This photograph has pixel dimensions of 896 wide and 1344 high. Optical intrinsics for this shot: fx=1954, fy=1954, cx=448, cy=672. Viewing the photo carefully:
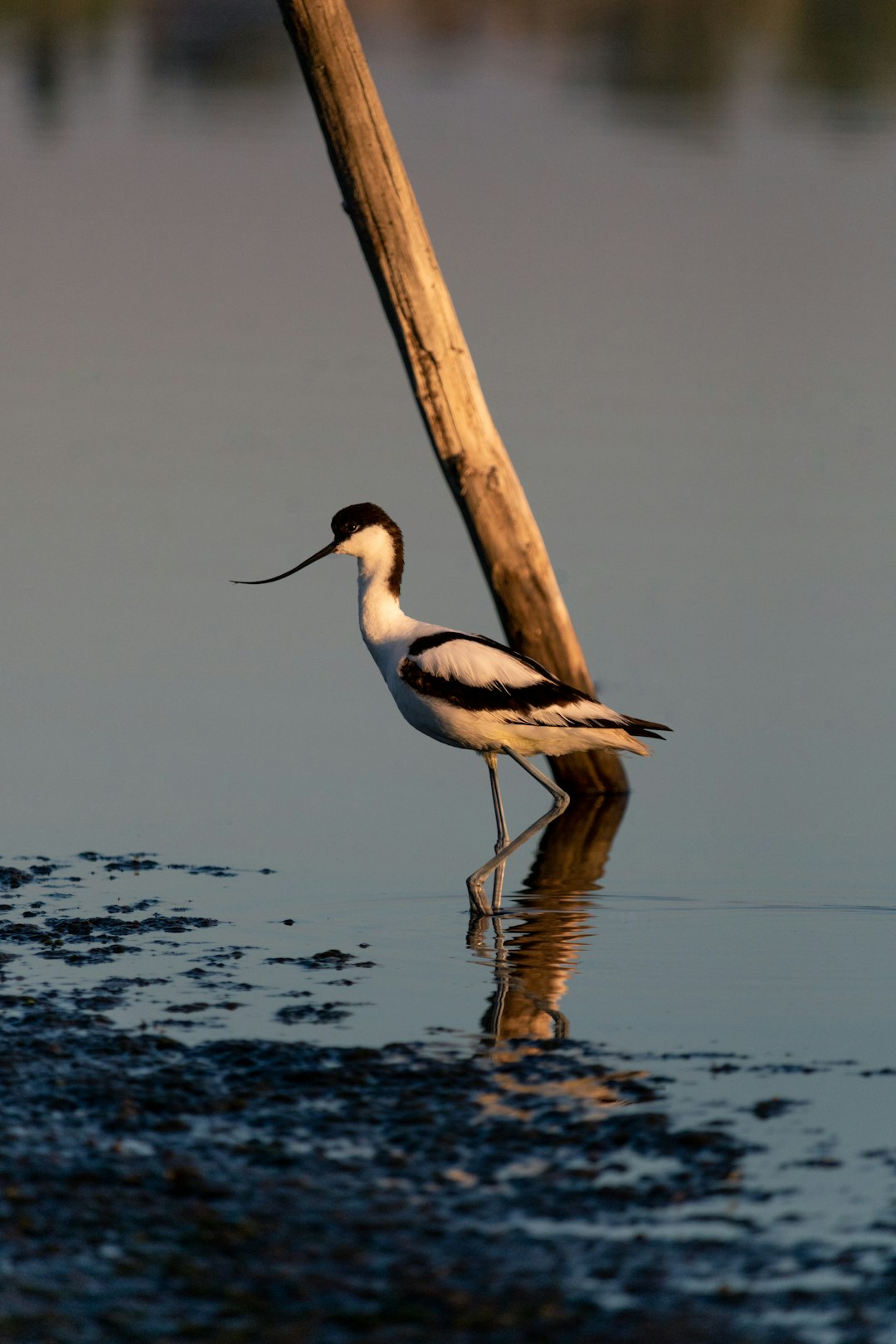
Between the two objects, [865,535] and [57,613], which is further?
[865,535]

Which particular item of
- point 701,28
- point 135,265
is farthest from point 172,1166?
point 701,28

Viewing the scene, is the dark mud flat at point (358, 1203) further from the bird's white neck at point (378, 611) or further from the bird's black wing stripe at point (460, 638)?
the bird's white neck at point (378, 611)

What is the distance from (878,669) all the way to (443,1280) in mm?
7624

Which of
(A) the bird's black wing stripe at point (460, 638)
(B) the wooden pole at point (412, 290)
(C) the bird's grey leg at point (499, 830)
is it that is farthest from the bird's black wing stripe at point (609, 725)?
(B) the wooden pole at point (412, 290)

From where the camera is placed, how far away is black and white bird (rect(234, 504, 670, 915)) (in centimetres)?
794

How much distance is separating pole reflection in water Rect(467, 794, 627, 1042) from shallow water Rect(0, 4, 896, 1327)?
28 millimetres

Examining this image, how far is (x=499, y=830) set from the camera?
8281 mm

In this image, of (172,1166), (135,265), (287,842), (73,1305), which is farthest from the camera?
(135,265)

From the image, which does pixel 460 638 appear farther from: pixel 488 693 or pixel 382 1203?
pixel 382 1203

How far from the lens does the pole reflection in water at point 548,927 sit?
Answer: 21.1 feet

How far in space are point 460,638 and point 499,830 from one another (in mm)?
846

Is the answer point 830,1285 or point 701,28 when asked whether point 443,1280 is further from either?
point 701,28

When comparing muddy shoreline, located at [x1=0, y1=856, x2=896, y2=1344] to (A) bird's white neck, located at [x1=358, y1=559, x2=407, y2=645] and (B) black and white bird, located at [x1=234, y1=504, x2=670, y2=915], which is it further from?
(A) bird's white neck, located at [x1=358, y1=559, x2=407, y2=645]

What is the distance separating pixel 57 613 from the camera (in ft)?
39.1
